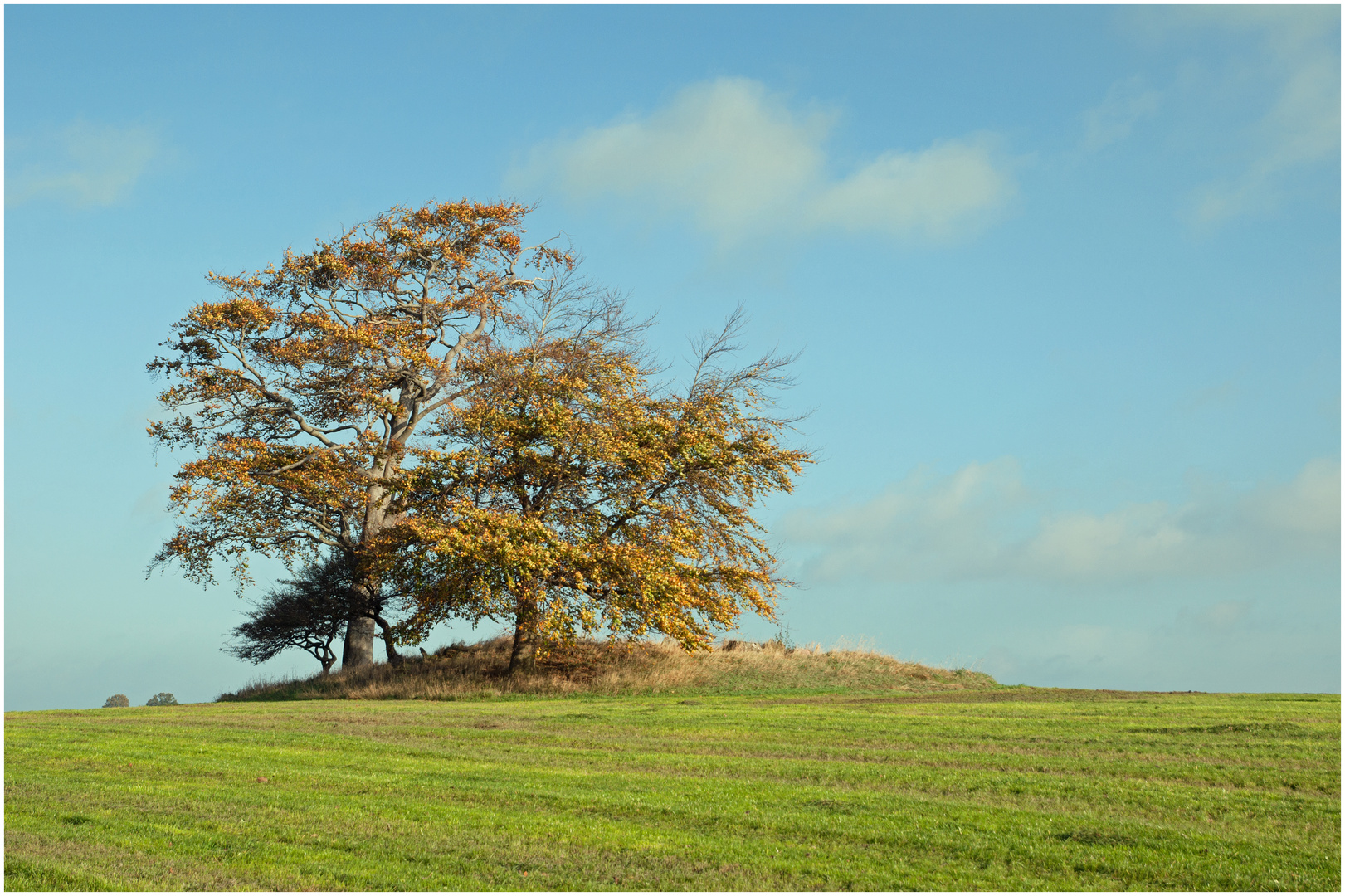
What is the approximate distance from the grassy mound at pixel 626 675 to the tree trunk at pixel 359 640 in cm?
94

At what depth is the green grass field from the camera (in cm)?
867

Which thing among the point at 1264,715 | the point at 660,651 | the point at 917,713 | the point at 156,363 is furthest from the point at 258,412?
the point at 1264,715

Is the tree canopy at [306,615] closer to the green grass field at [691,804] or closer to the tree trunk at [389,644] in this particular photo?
the tree trunk at [389,644]

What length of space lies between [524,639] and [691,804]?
1995 cm

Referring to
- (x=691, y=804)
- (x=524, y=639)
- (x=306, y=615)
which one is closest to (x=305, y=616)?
(x=306, y=615)

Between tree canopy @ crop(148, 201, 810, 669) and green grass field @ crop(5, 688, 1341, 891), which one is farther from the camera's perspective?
tree canopy @ crop(148, 201, 810, 669)

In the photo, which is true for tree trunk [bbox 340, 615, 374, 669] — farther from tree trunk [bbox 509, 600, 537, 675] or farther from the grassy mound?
tree trunk [bbox 509, 600, 537, 675]

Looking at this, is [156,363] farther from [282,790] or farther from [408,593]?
Answer: [282,790]

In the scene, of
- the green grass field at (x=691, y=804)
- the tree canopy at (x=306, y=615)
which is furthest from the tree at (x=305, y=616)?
the green grass field at (x=691, y=804)

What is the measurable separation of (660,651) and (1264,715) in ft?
56.5

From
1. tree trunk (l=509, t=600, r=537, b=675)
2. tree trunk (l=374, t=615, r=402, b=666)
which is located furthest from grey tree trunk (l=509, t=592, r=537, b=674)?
tree trunk (l=374, t=615, r=402, b=666)

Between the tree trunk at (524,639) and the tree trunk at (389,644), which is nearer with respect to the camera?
the tree trunk at (524,639)

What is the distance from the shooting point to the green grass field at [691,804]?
8672 millimetres

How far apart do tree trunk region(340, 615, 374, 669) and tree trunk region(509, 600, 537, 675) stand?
18.4 ft
